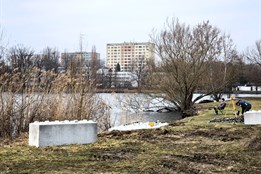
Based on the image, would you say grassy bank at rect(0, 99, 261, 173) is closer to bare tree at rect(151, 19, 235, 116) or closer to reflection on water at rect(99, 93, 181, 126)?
reflection on water at rect(99, 93, 181, 126)

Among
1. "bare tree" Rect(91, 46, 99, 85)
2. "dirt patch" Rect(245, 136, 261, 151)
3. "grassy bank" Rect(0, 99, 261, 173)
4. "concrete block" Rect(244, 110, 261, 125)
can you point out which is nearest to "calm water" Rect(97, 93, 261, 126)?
"bare tree" Rect(91, 46, 99, 85)

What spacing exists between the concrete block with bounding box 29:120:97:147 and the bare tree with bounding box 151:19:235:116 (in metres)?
16.1

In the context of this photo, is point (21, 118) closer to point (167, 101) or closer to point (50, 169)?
point (50, 169)

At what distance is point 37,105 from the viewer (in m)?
9.60

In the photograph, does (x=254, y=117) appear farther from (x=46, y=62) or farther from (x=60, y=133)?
(x=46, y=62)

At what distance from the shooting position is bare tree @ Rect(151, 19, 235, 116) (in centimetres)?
2398

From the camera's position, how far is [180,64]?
23.6 m

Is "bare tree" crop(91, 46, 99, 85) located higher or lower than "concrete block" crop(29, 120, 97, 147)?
higher

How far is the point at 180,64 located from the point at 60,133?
1687 cm

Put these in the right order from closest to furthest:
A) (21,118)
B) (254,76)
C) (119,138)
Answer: (119,138)
(21,118)
(254,76)

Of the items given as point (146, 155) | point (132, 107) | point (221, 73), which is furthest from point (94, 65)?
point (221, 73)

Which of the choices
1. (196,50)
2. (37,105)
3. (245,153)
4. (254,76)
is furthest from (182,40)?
(254,76)

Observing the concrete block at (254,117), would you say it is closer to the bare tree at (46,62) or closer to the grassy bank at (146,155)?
the grassy bank at (146,155)

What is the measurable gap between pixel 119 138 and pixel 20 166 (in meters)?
3.38
